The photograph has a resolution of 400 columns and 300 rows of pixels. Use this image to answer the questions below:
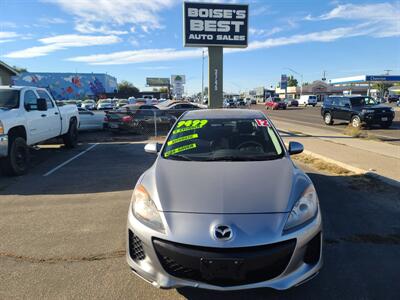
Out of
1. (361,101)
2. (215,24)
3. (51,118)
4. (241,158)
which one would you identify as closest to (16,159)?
(51,118)

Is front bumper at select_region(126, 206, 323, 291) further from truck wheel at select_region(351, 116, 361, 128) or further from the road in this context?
truck wheel at select_region(351, 116, 361, 128)

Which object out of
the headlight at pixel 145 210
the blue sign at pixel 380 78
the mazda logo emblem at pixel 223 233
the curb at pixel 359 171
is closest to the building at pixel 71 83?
the blue sign at pixel 380 78

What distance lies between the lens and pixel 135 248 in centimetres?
311

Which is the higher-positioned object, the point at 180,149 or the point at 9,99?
the point at 9,99

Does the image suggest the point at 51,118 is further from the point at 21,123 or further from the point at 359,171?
the point at 359,171

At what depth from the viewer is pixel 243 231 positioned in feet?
9.20

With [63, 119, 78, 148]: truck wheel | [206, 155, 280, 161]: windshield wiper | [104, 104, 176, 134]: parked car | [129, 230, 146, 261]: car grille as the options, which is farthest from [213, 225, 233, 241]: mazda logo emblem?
[104, 104, 176, 134]: parked car

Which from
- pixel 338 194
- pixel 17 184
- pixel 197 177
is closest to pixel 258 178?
pixel 197 177

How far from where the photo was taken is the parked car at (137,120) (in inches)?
669

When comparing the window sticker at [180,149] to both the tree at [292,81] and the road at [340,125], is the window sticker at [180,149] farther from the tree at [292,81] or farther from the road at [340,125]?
the tree at [292,81]

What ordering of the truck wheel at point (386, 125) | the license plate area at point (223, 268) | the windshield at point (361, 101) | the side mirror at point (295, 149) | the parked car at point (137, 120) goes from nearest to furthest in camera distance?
the license plate area at point (223, 268) → the side mirror at point (295, 149) → the parked car at point (137, 120) → the truck wheel at point (386, 125) → the windshield at point (361, 101)

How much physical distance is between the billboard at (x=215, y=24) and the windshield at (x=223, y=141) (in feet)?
34.9

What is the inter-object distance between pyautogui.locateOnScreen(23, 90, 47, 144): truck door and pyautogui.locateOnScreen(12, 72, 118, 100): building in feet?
247

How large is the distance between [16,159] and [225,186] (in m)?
6.35
